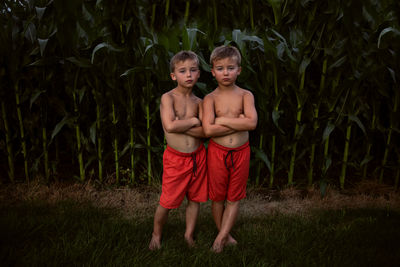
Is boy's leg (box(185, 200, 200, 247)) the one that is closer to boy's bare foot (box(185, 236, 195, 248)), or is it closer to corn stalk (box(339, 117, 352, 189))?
boy's bare foot (box(185, 236, 195, 248))

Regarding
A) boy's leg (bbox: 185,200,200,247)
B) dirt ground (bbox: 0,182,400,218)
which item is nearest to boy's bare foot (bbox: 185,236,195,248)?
boy's leg (bbox: 185,200,200,247)

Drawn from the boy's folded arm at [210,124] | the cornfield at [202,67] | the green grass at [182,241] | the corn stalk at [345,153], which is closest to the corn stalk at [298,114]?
the cornfield at [202,67]

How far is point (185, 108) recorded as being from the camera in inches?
76.3

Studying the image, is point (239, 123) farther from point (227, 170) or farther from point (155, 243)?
point (155, 243)

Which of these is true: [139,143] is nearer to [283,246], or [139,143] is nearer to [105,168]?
[105,168]

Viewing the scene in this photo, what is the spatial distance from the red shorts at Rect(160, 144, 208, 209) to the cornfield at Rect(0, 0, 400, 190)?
865 millimetres

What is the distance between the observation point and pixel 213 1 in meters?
3.02

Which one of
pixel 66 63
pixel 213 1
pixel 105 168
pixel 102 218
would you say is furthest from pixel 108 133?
pixel 213 1

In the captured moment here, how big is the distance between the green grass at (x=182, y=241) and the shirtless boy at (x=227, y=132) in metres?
0.22

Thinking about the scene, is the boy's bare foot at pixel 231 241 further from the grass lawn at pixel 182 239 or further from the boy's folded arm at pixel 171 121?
the boy's folded arm at pixel 171 121

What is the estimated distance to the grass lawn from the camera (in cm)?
187

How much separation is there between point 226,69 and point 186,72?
0.23 m

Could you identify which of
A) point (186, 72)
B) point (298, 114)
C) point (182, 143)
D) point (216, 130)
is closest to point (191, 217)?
point (182, 143)

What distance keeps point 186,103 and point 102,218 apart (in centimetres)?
123
